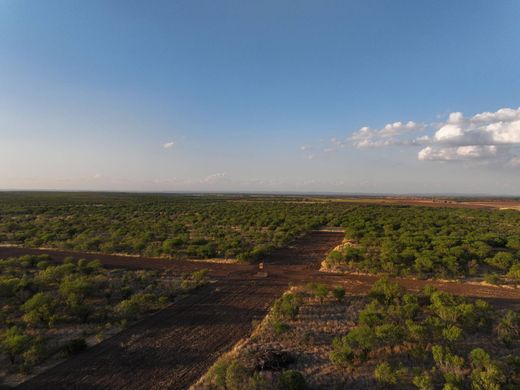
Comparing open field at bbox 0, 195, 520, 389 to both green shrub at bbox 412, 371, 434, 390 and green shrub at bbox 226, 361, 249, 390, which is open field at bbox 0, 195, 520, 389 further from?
green shrub at bbox 412, 371, 434, 390

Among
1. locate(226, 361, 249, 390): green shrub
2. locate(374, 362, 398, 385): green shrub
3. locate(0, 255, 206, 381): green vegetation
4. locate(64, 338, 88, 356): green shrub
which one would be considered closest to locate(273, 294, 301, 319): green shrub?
locate(226, 361, 249, 390): green shrub

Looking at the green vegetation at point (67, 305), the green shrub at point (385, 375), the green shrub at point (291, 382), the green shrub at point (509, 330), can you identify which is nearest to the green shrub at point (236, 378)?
the green shrub at point (291, 382)

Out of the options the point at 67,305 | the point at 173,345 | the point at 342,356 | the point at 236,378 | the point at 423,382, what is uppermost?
the point at 423,382

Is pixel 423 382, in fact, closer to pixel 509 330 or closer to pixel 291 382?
pixel 291 382

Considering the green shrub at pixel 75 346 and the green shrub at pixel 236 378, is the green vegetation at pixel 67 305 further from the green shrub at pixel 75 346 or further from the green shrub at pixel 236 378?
the green shrub at pixel 236 378

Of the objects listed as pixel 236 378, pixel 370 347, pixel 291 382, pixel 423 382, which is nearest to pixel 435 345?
pixel 370 347
